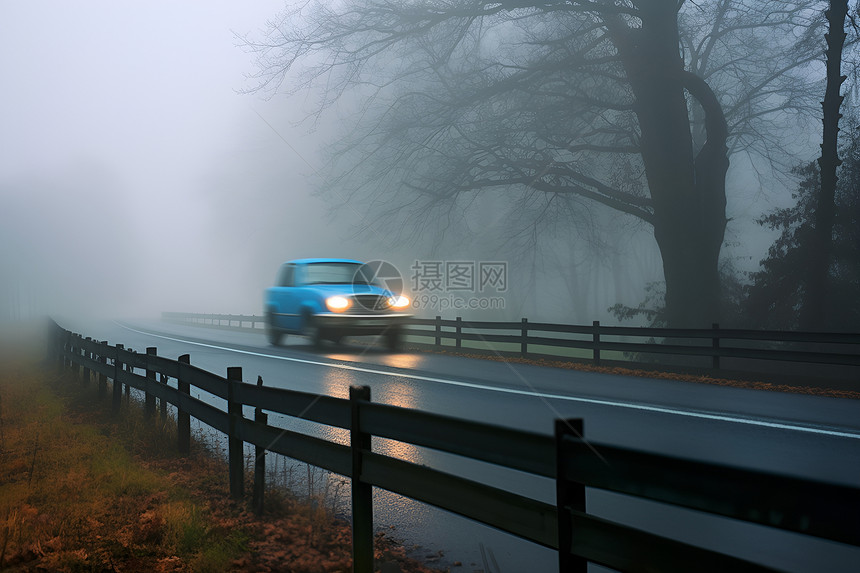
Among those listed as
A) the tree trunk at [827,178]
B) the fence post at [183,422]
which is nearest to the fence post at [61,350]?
the fence post at [183,422]

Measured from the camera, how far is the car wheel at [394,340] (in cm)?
2044

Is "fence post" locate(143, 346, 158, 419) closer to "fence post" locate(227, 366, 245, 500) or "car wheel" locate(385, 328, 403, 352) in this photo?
"fence post" locate(227, 366, 245, 500)

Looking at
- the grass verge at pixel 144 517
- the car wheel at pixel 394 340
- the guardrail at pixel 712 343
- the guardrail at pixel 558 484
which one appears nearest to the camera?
the guardrail at pixel 558 484

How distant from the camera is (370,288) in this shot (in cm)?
1991

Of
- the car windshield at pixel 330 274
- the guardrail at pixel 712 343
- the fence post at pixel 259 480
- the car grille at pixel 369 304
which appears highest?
the car windshield at pixel 330 274

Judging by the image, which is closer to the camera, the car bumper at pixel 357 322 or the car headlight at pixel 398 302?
the car bumper at pixel 357 322

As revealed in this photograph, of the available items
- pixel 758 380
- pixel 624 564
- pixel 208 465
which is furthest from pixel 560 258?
pixel 624 564

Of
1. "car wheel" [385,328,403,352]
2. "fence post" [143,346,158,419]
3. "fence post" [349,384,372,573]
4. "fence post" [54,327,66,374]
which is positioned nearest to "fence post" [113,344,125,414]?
"fence post" [143,346,158,419]

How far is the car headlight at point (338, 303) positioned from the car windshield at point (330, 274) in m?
1.19

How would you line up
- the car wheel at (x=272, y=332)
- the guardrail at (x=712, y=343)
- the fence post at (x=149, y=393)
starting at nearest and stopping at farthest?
1. the fence post at (x=149, y=393)
2. the guardrail at (x=712, y=343)
3. the car wheel at (x=272, y=332)

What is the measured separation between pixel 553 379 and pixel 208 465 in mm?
8025

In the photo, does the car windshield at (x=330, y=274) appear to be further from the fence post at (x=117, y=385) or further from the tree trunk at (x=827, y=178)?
the tree trunk at (x=827, y=178)

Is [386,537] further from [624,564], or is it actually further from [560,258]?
[560,258]

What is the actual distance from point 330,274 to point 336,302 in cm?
151
